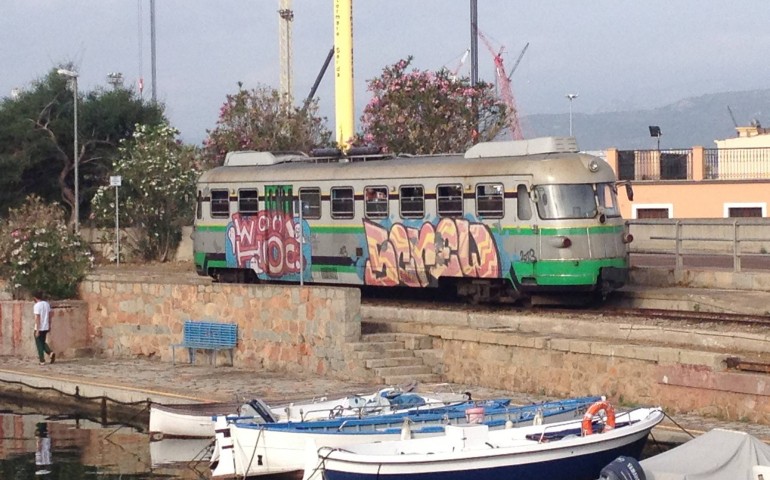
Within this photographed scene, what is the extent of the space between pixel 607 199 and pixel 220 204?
10169 millimetres

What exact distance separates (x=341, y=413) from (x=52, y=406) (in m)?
9.09

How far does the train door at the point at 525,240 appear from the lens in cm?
2645

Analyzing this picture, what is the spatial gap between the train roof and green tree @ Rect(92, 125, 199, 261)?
13789 millimetres

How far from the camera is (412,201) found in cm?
2878

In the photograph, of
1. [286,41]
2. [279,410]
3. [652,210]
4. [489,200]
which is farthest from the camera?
[286,41]

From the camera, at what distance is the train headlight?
26125 mm

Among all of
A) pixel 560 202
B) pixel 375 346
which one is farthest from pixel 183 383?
pixel 560 202

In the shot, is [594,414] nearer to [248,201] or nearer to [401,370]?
[401,370]

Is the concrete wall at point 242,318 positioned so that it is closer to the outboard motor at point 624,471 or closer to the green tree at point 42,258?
the green tree at point 42,258

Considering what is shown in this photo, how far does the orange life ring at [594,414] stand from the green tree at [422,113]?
82.9 ft

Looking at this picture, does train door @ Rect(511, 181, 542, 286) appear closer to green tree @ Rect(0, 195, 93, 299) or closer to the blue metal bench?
the blue metal bench

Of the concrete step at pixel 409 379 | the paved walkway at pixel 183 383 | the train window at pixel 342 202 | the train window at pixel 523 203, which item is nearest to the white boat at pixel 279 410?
the paved walkway at pixel 183 383

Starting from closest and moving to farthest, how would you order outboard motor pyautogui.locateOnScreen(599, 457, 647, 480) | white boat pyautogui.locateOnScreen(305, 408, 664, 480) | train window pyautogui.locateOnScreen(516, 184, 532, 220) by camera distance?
outboard motor pyautogui.locateOnScreen(599, 457, 647, 480), white boat pyautogui.locateOnScreen(305, 408, 664, 480), train window pyautogui.locateOnScreen(516, 184, 532, 220)

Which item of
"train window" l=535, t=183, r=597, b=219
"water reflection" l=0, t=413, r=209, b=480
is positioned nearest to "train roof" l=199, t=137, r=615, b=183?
"train window" l=535, t=183, r=597, b=219
